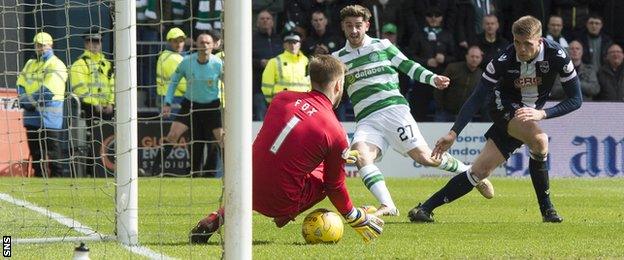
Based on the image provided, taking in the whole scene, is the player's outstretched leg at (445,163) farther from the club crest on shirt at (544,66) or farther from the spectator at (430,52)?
the spectator at (430,52)

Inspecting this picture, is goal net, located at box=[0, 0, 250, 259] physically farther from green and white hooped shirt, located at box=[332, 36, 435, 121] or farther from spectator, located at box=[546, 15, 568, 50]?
spectator, located at box=[546, 15, 568, 50]

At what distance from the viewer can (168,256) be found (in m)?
9.01

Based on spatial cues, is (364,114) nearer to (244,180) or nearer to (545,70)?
(545,70)

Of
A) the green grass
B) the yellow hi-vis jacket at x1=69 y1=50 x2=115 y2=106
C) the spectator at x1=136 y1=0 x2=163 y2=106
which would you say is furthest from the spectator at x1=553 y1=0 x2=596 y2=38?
the yellow hi-vis jacket at x1=69 y1=50 x2=115 y2=106

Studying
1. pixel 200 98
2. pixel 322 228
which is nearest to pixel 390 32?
pixel 200 98

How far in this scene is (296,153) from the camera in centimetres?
958

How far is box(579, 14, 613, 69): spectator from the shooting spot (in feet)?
74.1

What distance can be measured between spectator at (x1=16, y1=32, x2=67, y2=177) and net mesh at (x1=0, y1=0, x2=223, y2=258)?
0.04 meters

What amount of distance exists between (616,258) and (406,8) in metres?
13.8

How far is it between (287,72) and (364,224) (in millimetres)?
10894

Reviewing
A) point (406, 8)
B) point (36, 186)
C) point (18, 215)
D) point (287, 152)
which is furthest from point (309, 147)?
point (406, 8)

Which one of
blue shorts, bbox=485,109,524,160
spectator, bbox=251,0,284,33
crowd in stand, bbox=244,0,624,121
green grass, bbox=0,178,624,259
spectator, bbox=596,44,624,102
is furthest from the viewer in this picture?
spectator, bbox=596,44,624,102

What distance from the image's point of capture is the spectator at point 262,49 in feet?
70.0

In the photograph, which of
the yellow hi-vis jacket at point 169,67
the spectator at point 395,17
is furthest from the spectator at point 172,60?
the spectator at point 395,17
